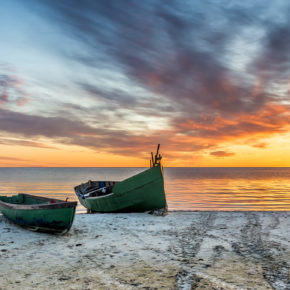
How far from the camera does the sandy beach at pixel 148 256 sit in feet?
22.0

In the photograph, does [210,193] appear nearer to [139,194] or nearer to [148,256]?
[139,194]

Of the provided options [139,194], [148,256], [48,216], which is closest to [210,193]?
[139,194]

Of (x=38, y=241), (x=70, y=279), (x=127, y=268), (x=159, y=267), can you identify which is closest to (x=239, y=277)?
(x=159, y=267)

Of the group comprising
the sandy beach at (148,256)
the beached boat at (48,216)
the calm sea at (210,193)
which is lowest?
the calm sea at (210,193)

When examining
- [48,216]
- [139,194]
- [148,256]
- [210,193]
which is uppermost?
[139,194]

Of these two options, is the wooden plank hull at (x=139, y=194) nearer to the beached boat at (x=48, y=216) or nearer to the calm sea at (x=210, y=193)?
the beached boat at (x=48, y=216)

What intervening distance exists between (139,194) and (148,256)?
24.7ft

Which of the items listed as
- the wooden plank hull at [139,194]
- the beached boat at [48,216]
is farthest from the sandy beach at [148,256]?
the wooden plank hull at [139,194]

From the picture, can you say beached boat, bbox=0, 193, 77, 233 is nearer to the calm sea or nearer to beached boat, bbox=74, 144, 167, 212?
beached boat, bbox=74, 144, 167, 212

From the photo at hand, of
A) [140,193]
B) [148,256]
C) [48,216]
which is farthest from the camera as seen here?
[140,193]

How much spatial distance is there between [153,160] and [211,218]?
14.8 feet

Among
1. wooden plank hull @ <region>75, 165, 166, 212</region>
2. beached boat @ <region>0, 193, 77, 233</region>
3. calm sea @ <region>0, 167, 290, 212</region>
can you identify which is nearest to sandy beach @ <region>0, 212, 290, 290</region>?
beached boat @ <region>0, 193, 77, 233</region>

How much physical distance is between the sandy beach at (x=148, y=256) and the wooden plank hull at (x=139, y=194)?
2.30 meters

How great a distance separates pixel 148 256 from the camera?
8.61 m
